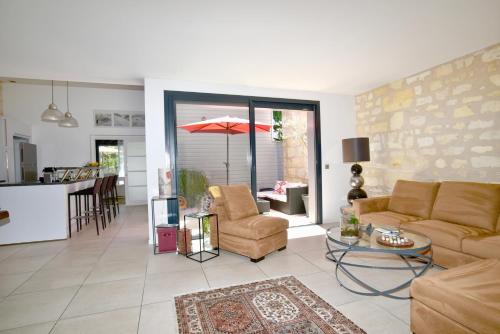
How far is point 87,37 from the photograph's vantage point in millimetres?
2834

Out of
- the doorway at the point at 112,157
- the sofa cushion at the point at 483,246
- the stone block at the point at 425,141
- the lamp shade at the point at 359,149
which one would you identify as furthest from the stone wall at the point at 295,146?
the doorway at the point at 112,157

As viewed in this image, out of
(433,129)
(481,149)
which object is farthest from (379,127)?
(481,149)

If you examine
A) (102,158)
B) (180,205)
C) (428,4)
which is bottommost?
(180,205)

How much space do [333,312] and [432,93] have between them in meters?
3.58

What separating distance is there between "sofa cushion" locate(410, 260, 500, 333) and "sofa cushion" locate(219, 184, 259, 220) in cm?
226

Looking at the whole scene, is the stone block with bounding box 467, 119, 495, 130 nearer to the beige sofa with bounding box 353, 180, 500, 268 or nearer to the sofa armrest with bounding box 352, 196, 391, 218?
the beige sofa with bounding box 353, 180, 500, 268

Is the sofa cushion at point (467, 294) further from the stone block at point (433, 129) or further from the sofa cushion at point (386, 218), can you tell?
the stone block at point (433, 129)

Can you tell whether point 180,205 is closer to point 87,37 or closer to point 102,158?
point 87,37

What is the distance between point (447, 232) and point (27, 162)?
8.30 meters

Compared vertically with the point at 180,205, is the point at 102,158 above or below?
above

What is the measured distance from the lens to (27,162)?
21.0ft

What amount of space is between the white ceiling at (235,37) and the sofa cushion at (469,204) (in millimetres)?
1739

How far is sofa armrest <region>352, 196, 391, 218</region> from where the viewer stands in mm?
3879

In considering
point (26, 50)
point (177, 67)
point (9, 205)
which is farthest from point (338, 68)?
point (9, 205)
